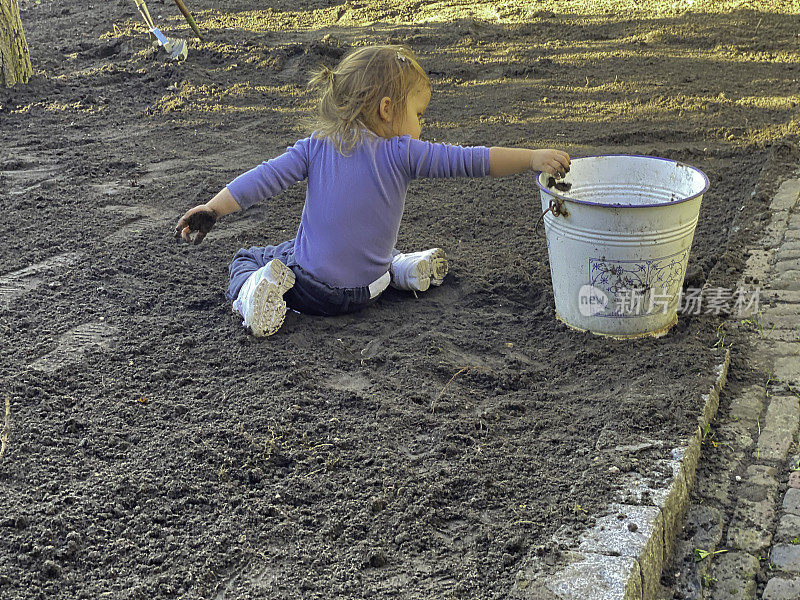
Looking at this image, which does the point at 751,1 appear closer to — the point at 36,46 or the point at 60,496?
the point at 36,46

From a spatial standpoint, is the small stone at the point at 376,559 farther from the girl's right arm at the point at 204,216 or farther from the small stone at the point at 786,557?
the girl's right arm at the point at 204,216

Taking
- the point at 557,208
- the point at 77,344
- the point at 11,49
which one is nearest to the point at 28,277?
the point at 77,344

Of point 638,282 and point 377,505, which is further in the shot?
point 638,282

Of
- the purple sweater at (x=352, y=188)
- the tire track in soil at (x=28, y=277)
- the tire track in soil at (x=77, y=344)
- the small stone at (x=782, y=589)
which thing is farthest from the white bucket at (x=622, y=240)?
the tire track in soil at (x=28, y=277)

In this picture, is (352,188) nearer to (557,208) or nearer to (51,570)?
(557,208)

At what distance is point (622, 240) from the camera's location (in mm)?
3223

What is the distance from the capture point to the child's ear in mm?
3379

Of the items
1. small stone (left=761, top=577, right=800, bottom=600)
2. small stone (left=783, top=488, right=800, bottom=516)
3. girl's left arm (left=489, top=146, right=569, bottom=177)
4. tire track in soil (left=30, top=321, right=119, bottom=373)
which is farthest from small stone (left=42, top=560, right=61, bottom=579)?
small stone (left=783, top=488, right=800, bottom=516)

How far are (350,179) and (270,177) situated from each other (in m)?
0.35

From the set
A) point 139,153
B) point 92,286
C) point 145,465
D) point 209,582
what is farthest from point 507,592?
point 139,153

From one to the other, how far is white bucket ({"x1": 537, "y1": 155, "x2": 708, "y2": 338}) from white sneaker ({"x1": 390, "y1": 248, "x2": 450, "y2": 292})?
2.10 feet

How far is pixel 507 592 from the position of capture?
2.21 m

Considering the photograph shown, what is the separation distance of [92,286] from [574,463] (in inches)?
102

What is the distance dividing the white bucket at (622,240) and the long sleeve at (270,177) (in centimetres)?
102
